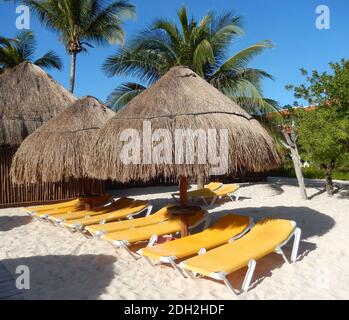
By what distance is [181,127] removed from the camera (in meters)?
4.42

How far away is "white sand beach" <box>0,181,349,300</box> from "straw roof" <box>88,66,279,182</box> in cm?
124

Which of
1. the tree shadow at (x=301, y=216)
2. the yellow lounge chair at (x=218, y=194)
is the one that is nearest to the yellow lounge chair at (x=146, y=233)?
the tree shadow at (x=301, y=216)

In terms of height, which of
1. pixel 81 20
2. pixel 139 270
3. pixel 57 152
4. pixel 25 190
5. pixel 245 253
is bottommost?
pixel 139 270

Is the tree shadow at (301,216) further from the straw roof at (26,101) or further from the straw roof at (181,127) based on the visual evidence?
the straw roof at (26,101)

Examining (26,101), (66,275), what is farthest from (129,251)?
(26,101)

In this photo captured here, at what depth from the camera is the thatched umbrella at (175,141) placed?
14.1 feet

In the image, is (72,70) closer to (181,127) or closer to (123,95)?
(123,95)

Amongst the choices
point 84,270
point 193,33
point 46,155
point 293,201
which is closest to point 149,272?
point 84,270

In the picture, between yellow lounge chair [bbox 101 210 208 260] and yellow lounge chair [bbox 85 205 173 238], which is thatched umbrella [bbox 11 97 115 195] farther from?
yellow lounge chair [bbox 101 210 208 260]

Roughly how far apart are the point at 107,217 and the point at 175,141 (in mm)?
2668

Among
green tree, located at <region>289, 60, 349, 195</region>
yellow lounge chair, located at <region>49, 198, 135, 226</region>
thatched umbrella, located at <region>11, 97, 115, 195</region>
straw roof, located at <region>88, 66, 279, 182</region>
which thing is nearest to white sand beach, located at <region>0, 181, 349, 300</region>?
yellow lounge chair, located at <region>49, 198, 135, 226</region>

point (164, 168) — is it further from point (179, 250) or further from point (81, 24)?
point (81, 24)

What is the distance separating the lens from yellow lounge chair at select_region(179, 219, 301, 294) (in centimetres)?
347

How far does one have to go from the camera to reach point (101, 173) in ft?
15.2
